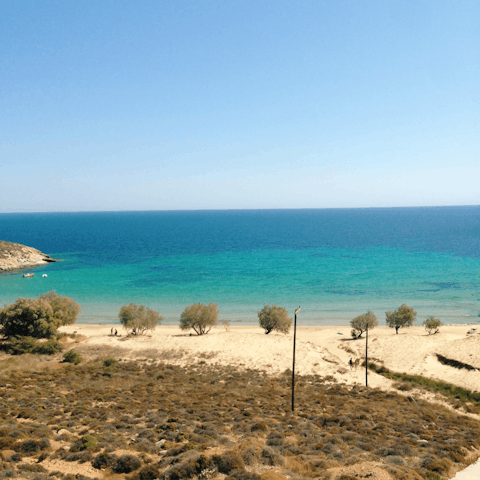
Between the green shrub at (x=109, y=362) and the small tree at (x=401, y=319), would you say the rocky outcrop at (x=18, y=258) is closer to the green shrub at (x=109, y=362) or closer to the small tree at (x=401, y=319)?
the green shrub at (x=109, y=362)

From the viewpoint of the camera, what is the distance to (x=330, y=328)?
5100 centimetres

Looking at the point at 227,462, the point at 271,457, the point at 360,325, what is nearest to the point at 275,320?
the point at 360,325

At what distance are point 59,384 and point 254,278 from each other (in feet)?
188

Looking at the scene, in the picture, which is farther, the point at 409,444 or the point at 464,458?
Result: the point at 409,444

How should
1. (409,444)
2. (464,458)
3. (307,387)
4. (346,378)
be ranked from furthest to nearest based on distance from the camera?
(346,378), (307,387), (409,444), (464,458)

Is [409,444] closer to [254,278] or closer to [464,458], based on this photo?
[464,458]

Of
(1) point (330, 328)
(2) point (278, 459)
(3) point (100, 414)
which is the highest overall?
(2) point (278, 459)

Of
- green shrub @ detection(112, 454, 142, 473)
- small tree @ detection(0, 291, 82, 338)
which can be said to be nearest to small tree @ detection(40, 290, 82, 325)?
small tree @ detection(0, 291, 82, 338)

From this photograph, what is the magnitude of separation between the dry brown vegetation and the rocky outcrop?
78.9m

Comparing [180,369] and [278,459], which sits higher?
[278,459]

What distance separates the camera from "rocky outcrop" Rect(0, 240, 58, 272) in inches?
3770

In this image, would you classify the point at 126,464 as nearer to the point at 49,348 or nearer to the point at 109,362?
the point at 109,362

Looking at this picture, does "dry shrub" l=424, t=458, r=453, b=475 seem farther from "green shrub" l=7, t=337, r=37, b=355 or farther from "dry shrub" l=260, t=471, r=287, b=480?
"green shrub" l=7, t=337, r=37, b=355

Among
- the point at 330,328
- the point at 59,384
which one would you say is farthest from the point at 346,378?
the point at 59,384
